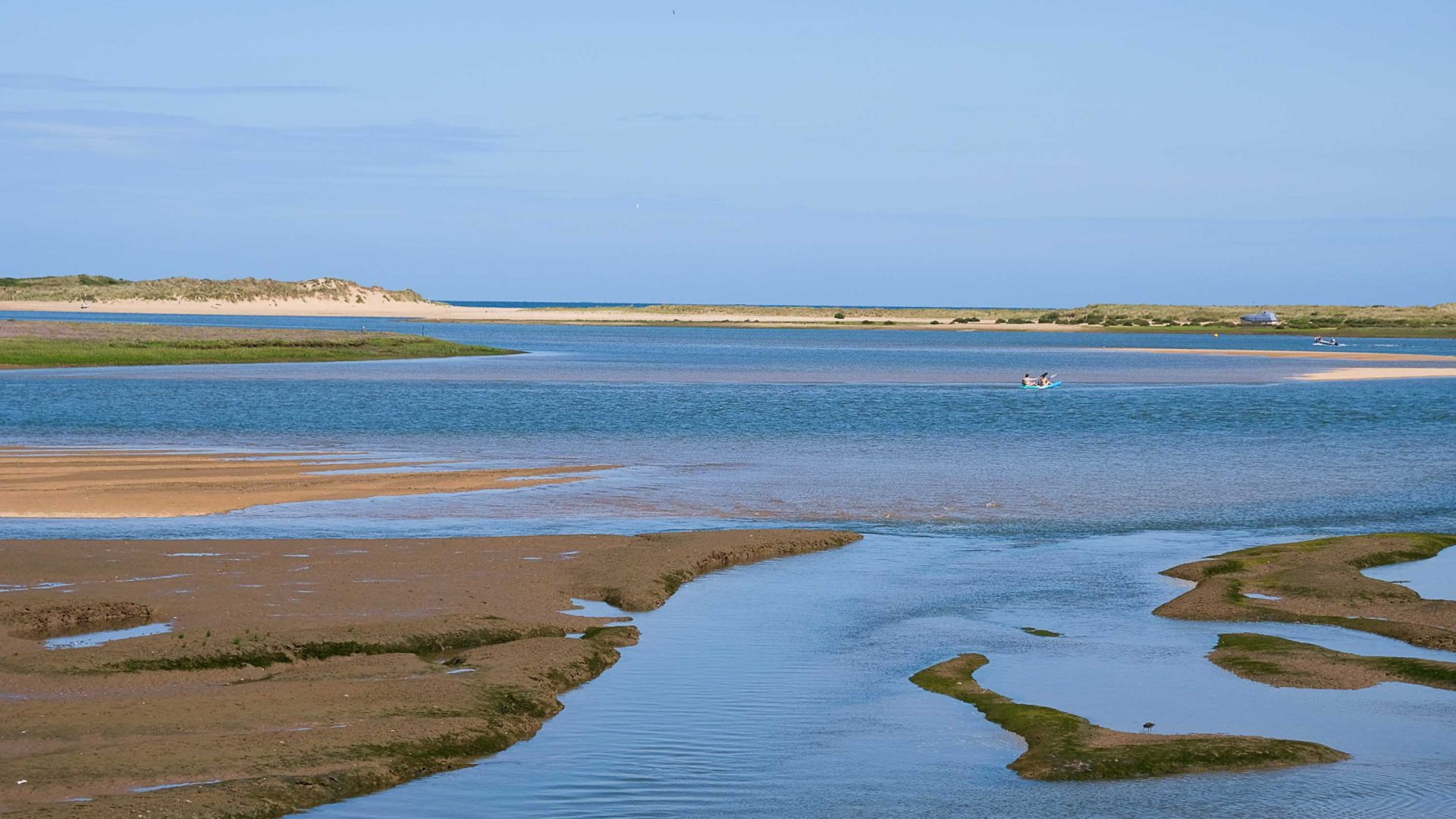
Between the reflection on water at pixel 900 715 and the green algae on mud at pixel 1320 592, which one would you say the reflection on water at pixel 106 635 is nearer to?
the reflection on water at pixel 900 715

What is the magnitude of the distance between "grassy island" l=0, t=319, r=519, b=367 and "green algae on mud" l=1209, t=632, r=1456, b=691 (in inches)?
2607

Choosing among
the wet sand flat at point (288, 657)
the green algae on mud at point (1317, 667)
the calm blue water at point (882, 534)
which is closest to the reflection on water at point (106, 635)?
the wet sand flat at point (288, 657)

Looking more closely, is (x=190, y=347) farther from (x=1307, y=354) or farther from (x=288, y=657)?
(x=1307, y=354)

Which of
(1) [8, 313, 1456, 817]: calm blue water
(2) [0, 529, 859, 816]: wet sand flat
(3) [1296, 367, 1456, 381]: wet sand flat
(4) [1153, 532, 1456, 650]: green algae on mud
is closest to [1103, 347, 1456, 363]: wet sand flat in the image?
(3) [1296, 367, 1456, 381]: wet sand flat

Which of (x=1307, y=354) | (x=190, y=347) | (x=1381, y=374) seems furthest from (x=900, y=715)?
(x=1307, y=354)

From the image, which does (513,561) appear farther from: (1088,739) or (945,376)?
(945,376)

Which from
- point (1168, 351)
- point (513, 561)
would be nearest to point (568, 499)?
point (513, 561)

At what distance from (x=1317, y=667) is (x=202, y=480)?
22.0 meters

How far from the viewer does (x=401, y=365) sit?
83.9 m

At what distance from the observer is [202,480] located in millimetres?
29125

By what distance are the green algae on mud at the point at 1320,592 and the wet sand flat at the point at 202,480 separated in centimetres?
1476

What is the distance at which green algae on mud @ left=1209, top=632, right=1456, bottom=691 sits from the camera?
14.6 m

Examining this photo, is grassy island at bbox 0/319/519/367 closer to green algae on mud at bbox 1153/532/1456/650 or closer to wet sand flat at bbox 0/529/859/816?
wet sand flat at bbox 0/529/859/816

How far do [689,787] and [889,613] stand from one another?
7372mm
